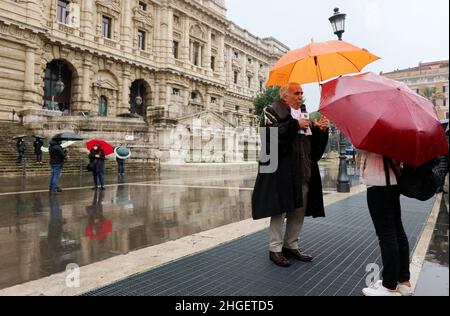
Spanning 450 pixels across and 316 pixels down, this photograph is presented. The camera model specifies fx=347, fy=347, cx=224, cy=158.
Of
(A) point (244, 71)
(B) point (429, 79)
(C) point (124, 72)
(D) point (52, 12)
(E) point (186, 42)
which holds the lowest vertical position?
(C) point (124, 72)

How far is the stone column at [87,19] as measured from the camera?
28.4 meters

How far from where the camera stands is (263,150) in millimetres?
3797

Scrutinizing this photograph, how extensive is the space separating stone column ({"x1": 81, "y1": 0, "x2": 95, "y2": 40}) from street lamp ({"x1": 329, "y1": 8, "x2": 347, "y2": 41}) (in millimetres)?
24333

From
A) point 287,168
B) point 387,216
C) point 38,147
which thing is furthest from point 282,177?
point 38,147

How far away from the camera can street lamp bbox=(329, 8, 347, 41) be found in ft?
30.5

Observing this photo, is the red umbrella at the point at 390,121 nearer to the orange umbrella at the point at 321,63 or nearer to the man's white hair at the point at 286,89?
the man's white hair at the point at 286,89

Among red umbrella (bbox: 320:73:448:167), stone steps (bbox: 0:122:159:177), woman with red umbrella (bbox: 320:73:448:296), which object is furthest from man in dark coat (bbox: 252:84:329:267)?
stone steps (bbox: 0:122:159:177)

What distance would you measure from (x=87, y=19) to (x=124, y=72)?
202 inches

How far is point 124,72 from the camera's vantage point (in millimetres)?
31359

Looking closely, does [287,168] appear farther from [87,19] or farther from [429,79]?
[429,79]

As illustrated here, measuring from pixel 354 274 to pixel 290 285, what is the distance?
0.80 meters

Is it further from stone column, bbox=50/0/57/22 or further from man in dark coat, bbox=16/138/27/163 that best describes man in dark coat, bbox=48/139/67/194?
stone column, bbox=50/0/57/22

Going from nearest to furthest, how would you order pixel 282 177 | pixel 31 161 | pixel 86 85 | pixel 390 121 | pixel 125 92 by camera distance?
pixel 390 121 → pixel 282 177 → pixel 31 161 → pixel 86 85 → pixel 125 92

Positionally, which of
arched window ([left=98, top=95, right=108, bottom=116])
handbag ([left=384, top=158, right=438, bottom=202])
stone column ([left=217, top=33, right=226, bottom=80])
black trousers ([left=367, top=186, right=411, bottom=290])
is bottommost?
black trousers ([left=367, top=186, right=411, bottom=290])
